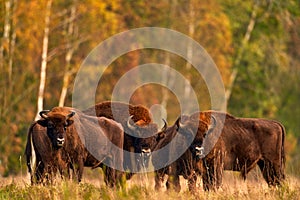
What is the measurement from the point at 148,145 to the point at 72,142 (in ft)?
9.03

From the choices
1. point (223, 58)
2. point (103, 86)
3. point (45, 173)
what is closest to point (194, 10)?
point (223, 58)

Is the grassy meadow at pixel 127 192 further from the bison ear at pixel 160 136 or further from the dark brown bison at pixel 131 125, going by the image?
the bison ear at pixel 160 136

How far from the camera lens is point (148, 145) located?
1936 centimetres

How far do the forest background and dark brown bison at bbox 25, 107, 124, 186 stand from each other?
43.5ft

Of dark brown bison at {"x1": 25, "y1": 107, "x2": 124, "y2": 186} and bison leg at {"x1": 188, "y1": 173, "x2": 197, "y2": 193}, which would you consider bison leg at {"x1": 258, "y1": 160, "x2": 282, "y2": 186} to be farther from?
dark brown bison at {"x1": 25, "y1": 107, "x2": 124, "y2": 186}

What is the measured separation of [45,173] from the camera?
16.2 metres

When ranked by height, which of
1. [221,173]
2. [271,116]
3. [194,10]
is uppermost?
[194,10]

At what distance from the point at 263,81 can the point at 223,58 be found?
210 inches

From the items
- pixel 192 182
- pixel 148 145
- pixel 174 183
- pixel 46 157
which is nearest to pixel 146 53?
pixel 148 145

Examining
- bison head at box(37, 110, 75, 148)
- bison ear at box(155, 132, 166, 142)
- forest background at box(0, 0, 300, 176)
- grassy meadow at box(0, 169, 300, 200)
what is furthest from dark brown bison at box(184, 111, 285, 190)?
forest background at box(0, 0, 300, 176)

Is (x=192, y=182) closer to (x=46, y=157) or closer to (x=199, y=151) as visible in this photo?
(x=199, y=151)

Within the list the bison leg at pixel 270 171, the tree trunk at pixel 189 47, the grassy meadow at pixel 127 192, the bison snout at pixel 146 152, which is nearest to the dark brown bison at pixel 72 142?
the bison snout at pixel 146 152

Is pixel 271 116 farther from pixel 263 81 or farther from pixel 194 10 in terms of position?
pixel 194 10

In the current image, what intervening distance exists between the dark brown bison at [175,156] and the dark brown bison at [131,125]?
0.35 m
